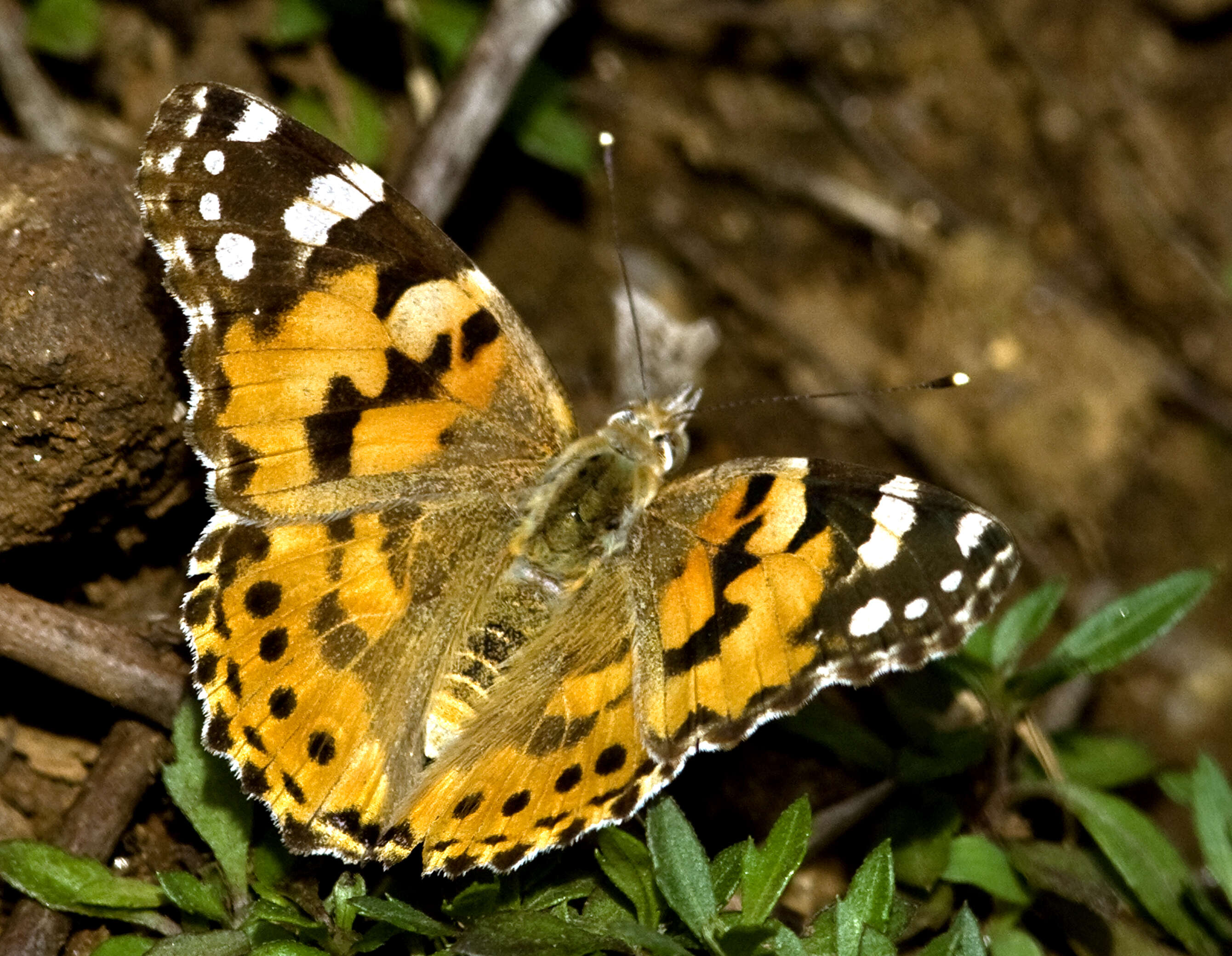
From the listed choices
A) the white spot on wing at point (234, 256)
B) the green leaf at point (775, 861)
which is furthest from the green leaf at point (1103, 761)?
the white spot on wing at point (234, 256)

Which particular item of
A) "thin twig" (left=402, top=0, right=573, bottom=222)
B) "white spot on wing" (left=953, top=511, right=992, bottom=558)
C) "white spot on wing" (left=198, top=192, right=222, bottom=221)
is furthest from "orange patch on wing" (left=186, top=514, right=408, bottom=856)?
"thin twig" (left=402, top=0, right=573, bottom=222)

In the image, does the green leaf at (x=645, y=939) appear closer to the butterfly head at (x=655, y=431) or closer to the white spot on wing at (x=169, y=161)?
the butterfly head at (x=655, y=431)

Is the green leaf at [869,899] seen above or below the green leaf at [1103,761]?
above

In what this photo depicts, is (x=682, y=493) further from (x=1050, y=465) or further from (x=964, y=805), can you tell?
(x=1050, y=465)

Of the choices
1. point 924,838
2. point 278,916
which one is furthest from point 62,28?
point 924,838

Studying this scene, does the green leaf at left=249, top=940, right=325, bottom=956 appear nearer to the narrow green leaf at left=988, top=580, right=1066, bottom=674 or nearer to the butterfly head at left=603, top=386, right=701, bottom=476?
the butterfly head at left=603, top=386, right=701, bottom=476

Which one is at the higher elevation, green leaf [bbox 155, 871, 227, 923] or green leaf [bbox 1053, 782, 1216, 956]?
green leaf [bbox 1053, 782, 1216, 956]

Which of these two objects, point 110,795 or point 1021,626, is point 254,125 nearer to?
point 110,795
